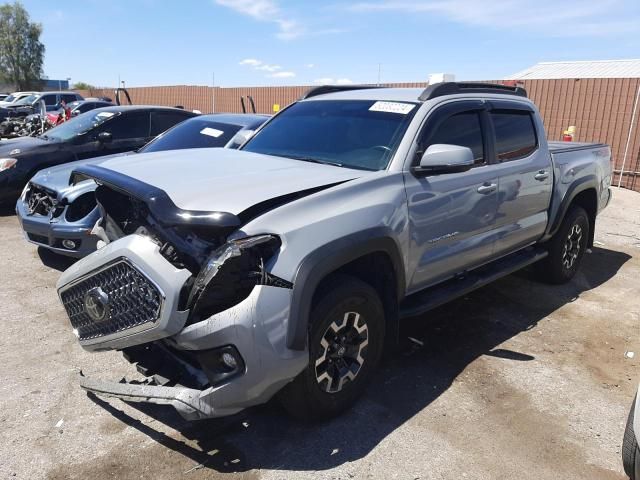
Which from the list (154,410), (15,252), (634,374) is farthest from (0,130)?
(634,374)

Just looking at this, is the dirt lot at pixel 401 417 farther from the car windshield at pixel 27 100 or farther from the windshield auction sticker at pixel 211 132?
the car windshield at pixel 27 100

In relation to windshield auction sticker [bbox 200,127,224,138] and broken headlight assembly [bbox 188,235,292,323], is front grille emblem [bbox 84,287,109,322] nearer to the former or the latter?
broken headlight assembly [bbox 188,235,292,323]

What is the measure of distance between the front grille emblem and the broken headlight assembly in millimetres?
597

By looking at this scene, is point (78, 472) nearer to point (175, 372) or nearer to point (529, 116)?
point (175, 372)

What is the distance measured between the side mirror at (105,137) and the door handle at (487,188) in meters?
5.58

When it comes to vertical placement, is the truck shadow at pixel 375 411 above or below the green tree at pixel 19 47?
below

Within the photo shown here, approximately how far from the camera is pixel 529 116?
16.4 feet

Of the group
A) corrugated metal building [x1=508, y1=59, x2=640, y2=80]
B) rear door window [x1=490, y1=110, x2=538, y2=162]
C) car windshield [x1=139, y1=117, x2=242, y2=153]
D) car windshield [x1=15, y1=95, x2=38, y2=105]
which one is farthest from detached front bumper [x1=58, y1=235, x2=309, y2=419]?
car windshield [x1=15, y1=95, x2=38, y2=105]

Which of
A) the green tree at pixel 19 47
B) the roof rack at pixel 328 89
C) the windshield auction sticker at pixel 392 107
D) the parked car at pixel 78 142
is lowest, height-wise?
the parked car at pixel 78 142

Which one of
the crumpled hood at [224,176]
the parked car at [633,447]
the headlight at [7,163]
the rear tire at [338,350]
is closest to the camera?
the parked car at [633,447]

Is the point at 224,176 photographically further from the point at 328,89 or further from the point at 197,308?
the point at 328,89

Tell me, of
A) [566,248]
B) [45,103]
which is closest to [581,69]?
[566,248]

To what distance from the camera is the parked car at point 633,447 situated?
2.37m

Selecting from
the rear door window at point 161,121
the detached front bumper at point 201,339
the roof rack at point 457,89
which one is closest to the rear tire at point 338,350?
the detached front bumper at point 201,339
